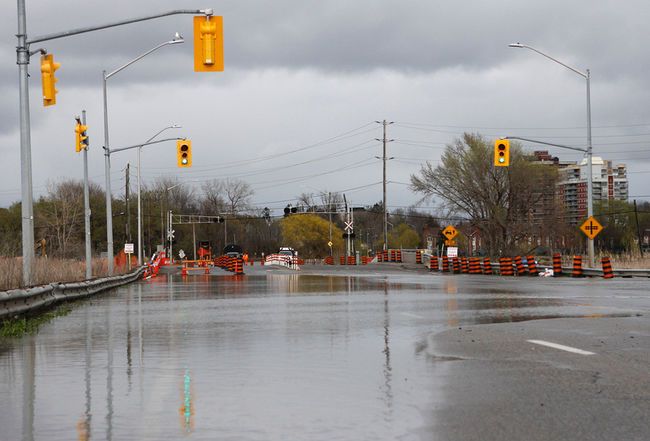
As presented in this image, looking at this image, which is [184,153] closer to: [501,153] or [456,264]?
[501,153]

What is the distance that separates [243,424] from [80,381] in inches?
133

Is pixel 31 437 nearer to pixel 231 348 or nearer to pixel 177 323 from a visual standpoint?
pixel 231 348

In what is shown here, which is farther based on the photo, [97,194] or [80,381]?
[97,194]

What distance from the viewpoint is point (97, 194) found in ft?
441

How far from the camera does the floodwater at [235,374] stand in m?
7.85

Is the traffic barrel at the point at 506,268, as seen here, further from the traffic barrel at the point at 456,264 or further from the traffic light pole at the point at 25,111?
the traffic light pole at the point at 25,111

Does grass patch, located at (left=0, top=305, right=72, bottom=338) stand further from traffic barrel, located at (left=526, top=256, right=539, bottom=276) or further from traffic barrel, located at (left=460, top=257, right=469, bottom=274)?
traffic barrel, located at (left=460, top=257, right=469, bottom=274)

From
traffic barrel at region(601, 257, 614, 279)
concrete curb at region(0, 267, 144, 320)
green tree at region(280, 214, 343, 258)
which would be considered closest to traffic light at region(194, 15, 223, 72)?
concrete curb at region(0, 267, 144, 320)

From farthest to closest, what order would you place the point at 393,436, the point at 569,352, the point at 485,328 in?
the point at 485,328
the point at 569,352
the point at 393,436

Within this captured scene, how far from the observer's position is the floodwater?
785 cm

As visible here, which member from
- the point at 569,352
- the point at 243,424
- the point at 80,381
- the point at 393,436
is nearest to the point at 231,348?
the point at 80,381

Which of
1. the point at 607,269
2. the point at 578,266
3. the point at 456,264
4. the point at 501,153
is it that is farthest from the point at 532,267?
the point at 456,264

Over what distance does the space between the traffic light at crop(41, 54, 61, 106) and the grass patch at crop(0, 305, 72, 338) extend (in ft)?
18.7

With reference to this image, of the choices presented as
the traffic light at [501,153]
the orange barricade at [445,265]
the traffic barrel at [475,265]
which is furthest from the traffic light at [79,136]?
the orange barricade at [445,265]
